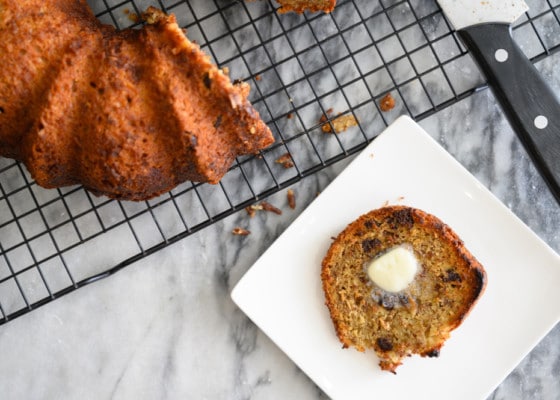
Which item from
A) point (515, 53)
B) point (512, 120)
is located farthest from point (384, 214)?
point (515, 53)

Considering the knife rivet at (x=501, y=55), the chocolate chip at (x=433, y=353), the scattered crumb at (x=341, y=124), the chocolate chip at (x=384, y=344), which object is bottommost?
the chocolate chip at (x=433, y=353)

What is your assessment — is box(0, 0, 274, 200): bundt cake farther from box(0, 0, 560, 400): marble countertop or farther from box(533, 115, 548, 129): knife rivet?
box(533, 115, 548, 129): knife rivet

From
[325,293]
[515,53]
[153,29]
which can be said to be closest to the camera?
[153,29]

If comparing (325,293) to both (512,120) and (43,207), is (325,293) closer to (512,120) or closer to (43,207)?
(512,120)

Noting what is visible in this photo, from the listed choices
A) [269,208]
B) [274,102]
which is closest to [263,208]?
[269,208]

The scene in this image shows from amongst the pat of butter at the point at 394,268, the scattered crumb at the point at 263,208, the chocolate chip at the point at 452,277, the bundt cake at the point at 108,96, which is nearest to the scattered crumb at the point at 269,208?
the scattered crumb at the point at 263,208

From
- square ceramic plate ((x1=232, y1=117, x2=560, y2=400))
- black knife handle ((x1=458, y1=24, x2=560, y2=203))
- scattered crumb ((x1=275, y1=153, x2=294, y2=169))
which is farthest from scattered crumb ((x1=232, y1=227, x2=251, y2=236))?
black knife handle ((x1=458, y1=24, x2=560, y2=203))

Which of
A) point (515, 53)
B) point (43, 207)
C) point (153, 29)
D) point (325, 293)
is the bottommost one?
point (325, 293)

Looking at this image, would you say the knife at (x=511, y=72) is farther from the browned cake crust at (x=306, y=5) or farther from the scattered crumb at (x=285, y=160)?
the scattered crumb at (x=285, y=160)
